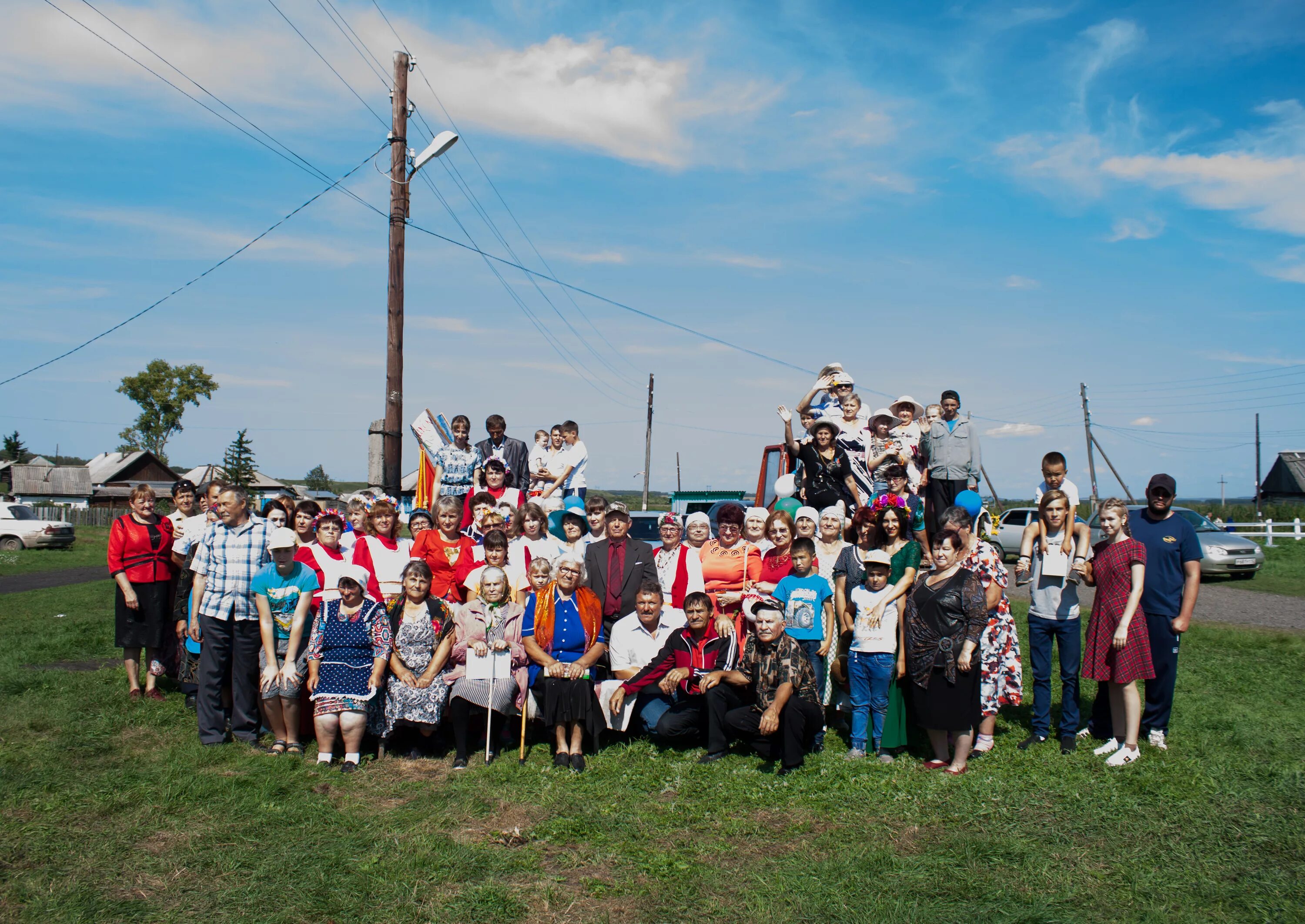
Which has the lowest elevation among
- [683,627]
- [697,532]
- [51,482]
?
[683,627]

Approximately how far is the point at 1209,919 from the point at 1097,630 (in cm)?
248

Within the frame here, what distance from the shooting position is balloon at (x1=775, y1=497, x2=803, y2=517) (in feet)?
25.6

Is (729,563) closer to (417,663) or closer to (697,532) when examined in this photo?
(697,532)

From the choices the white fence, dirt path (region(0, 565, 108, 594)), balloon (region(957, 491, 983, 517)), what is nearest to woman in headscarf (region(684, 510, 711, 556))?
balloon (region(957, 491, 983, 517))

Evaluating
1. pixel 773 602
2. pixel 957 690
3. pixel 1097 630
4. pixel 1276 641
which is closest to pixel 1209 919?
pixel 957 690

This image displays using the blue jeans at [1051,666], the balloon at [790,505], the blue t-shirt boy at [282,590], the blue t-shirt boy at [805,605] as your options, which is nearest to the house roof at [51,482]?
the blue t-shirt boy at [282,590]

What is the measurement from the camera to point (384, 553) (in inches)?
279

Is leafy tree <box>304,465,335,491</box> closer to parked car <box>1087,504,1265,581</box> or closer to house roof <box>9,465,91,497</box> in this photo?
house roof <box>9,465,91,497</box>

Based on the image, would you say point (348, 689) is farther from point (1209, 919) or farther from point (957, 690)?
point (1209, 919)

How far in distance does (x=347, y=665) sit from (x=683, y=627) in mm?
2420

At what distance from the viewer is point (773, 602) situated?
6.32m

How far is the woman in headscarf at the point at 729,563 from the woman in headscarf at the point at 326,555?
2875mm

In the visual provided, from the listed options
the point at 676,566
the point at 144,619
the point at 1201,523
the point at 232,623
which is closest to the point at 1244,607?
the point at 1201,523

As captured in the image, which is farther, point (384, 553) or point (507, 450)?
point (507, 450)
